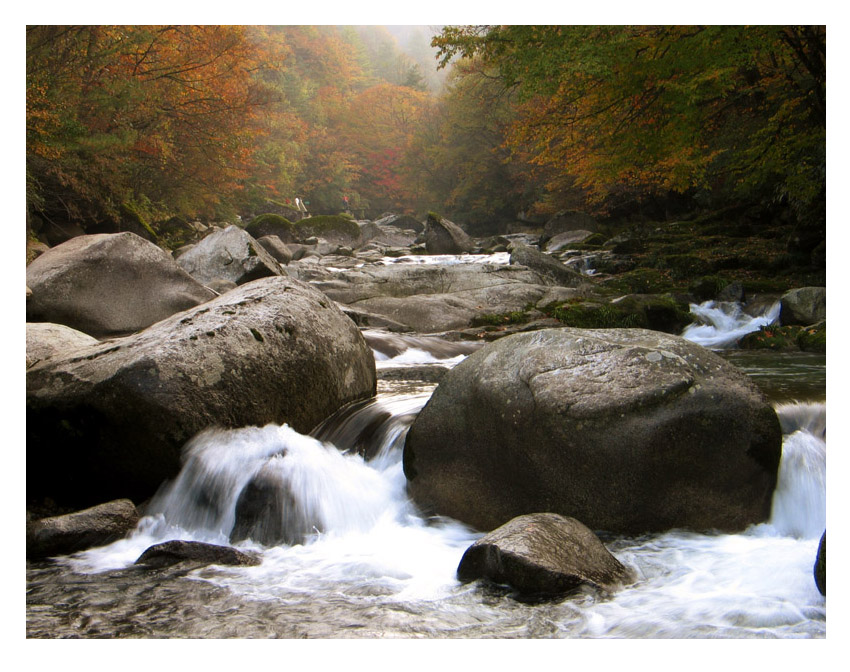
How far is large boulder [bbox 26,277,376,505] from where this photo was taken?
3904 mm

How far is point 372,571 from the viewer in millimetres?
3131

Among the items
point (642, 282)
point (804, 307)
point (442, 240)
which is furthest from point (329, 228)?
point (804, 307)

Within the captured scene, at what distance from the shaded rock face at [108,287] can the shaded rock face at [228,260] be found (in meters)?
1.98

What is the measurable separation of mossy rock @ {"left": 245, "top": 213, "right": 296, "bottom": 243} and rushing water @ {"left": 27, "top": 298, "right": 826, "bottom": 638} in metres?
18.3

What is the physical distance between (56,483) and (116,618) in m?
1.80

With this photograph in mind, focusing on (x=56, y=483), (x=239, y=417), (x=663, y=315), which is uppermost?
(x=663, y=315)

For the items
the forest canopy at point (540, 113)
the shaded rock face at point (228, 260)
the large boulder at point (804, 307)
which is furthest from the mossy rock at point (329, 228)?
the large boulder at point (804, 307)

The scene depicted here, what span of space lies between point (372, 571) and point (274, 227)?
20188 millimetres

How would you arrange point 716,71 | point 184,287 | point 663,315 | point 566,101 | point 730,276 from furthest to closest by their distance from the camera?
1. point 730,276
2. point 566,101
3. point 663,315
4. point 184,287
5. point 716,71
